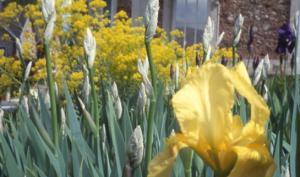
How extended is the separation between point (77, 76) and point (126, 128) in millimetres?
3044

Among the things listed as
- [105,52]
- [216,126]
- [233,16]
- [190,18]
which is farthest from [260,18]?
[216,126]

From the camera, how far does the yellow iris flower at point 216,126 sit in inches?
22.7

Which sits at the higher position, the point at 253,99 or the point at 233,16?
the point at 253,99

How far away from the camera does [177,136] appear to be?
1.95 ft

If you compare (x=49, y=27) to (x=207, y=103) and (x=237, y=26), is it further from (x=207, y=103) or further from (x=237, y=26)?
(x=237, y=26)

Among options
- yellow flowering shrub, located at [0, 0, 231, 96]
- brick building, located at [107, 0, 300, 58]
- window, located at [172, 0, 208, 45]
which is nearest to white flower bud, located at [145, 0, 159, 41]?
yellow flowering shrub, located at [0, 0, 231, 96]

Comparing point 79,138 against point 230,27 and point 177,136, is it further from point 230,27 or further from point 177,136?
point 230,27

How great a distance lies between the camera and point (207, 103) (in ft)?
1.98

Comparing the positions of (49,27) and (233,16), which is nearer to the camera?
(49,27)

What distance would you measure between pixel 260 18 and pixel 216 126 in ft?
38.0

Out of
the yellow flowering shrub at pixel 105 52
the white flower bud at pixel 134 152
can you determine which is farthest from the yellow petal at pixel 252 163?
the yellow flowering shrub at pixel 105 52

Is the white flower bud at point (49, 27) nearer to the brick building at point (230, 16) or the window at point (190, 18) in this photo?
the brick building at point (230, 16)

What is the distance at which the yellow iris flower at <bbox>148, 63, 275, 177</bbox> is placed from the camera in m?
0.58

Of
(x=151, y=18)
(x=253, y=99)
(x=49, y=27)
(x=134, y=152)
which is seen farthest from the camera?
(x=49, y=27)
